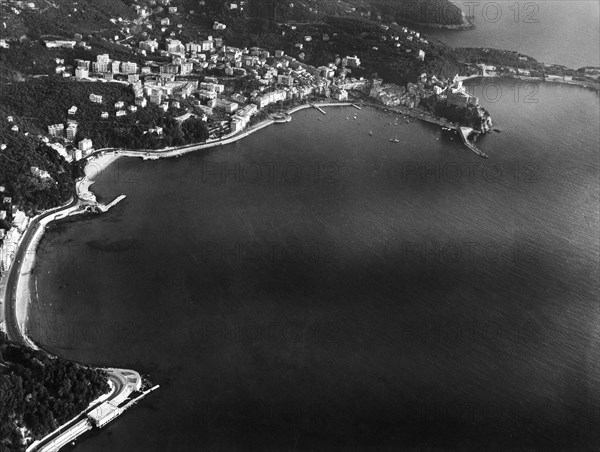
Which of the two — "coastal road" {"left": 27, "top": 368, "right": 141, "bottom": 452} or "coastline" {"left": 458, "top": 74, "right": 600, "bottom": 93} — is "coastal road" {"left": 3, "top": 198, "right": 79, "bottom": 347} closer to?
"coastal road" {"left": 27, "top": 368, "right": 141, "bottom": 452}

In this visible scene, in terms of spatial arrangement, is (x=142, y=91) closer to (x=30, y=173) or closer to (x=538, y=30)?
(x=30, y=173)

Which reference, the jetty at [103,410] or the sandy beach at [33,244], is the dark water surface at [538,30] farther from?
the jetty at [103,410]

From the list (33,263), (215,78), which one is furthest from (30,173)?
(215,78)

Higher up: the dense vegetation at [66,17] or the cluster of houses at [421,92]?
the dense vegetation at [66,17]

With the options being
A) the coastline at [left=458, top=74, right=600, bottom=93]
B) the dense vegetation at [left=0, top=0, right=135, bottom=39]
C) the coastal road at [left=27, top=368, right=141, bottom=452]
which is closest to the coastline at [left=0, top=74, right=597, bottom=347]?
the coastal road at [left=27, top=368, right=141, bottom=452]

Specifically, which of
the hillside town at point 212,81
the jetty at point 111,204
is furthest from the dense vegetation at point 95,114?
the jetty at point 111,204

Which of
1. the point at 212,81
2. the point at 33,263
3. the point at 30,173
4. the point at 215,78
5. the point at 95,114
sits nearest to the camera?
the point at 33,263
